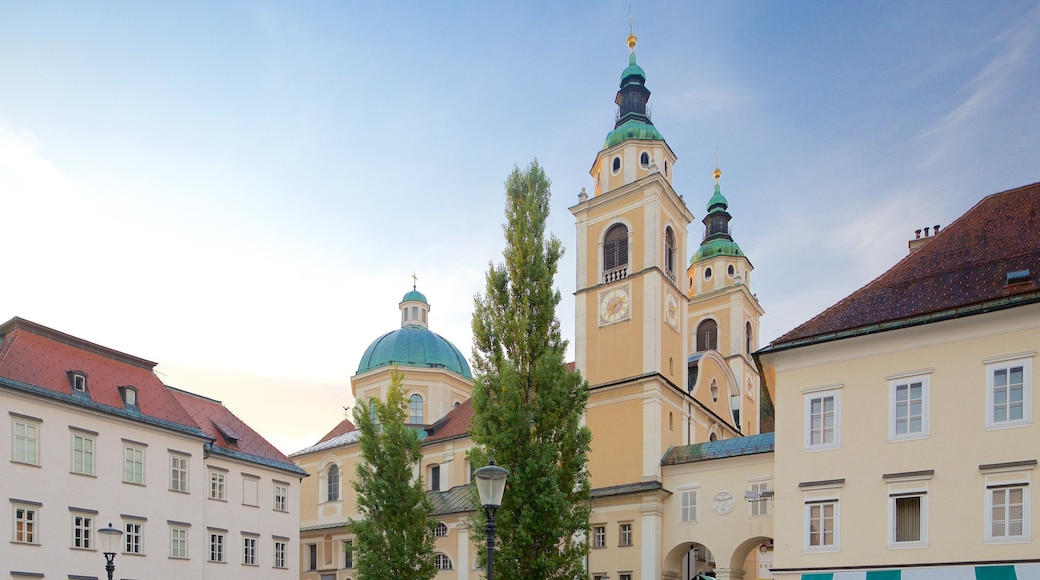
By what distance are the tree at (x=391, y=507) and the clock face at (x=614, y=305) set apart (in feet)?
39.1

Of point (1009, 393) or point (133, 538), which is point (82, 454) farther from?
point (1009, 393)

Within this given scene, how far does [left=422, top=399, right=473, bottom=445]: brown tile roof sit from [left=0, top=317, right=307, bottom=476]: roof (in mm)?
11690

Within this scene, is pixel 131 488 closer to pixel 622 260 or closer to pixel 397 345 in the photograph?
pixel 622 260

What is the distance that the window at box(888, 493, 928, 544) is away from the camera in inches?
811

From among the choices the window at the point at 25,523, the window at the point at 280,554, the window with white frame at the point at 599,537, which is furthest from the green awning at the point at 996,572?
the window at the point at 280,554

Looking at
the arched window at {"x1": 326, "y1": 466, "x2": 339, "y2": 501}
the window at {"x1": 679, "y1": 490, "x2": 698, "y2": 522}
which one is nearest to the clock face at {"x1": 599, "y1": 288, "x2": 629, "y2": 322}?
the window at {"x1": 679, "y1": 490, "x2": 698, "y2": 522}

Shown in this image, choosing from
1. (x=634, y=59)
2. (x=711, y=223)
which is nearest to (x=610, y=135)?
(x=634, y=59)

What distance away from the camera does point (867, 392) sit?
72.4 feet

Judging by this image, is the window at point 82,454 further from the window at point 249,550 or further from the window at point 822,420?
the window at point 822,420

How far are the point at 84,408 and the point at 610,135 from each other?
2718 centimetres

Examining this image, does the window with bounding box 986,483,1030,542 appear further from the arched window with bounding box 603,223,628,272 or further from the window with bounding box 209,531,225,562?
the window with bounding box 209,531,225,562

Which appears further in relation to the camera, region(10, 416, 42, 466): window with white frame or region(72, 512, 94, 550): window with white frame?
region(72, 512, 94, 550): window with white frame

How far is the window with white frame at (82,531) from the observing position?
30259 millimetres

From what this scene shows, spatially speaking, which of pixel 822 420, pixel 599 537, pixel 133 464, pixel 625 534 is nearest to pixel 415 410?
pixel 599 537
